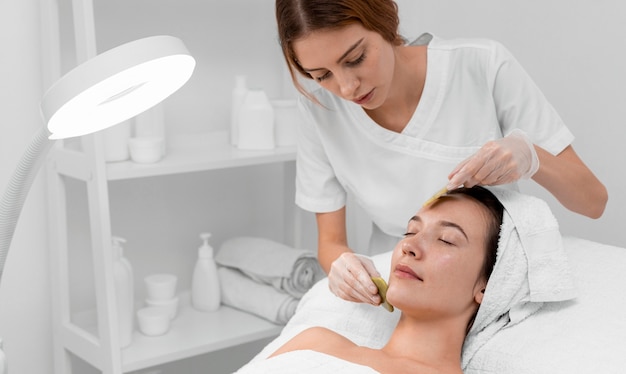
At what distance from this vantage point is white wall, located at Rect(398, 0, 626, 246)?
2074 mm

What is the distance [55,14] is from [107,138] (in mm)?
345

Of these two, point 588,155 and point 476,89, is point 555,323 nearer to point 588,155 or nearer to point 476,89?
point 476,89

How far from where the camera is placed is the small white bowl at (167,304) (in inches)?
90.6

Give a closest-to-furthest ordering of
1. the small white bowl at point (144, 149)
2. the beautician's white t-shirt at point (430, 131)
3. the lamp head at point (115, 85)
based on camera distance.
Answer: the lamp head at point (115, 85) < the beautician's white t-shirt at point (430, 131) < the small white bowl at point (144, 149)

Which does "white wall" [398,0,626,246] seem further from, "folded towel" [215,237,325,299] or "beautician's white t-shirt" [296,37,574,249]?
"folded towel" [215,237,325,299]

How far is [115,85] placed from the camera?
1.17 m

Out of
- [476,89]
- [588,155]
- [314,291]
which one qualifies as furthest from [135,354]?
[588,155]

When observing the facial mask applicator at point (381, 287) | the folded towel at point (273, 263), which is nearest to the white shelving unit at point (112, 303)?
the folded towel at point (273, 263)

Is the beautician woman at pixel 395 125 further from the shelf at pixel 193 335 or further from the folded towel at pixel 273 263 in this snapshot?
the shelf at pixel 193 335

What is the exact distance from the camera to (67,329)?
2240 mm

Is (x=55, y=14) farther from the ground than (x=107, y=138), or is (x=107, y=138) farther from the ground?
(x=55, y=14)

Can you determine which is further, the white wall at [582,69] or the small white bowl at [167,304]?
the small white bowl at [167,304]

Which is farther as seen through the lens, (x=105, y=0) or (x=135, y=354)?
(x=105, y=0)

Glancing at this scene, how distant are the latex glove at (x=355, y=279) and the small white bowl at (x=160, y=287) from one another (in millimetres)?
848
